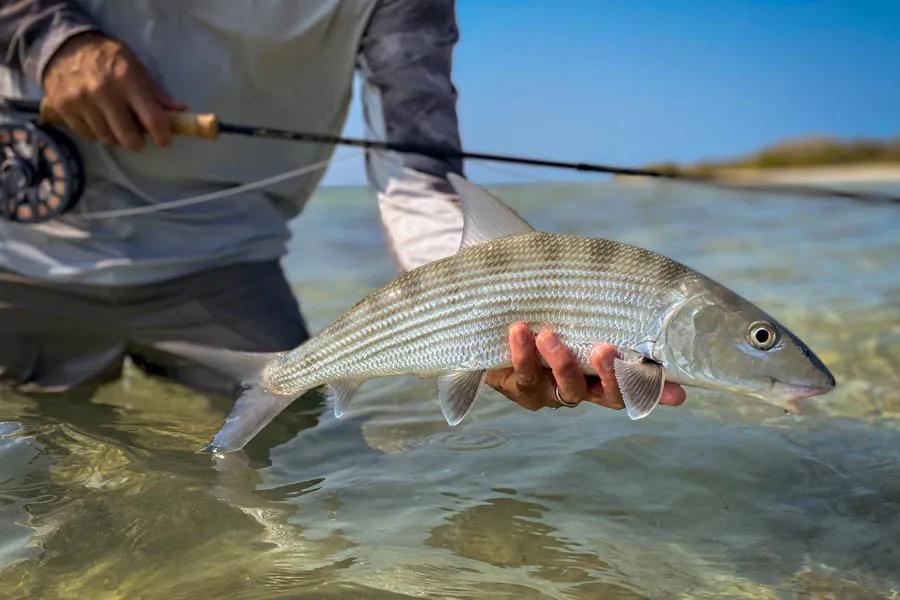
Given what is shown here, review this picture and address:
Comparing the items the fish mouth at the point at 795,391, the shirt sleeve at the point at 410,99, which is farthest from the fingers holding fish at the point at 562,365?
the shirt sleeve at the point at 410,99

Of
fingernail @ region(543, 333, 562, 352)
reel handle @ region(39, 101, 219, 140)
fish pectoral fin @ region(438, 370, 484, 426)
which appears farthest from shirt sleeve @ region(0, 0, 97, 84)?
fingernail @ region(543, 333, 562, 352)

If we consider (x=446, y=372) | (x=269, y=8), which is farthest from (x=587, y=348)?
(x=269, y=8)

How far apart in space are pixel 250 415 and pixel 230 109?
1124 mm

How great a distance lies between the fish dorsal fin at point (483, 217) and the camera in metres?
2.19

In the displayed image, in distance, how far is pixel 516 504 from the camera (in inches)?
91.4

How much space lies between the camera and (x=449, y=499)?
7.69 ft

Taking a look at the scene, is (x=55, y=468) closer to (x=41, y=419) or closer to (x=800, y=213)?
(x=41, y=419)

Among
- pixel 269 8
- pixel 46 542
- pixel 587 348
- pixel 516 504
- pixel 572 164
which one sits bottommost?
pixel 46 542

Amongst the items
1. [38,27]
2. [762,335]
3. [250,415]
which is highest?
[38,27]

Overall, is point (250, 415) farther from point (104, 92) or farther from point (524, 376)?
point (104, 92)

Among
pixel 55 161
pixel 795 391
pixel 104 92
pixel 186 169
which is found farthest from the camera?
pixel 186 169

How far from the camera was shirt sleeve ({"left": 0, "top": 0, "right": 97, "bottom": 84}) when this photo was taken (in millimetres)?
2580

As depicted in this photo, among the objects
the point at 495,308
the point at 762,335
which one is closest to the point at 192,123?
the point at 495,308

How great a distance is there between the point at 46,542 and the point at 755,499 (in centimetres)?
165
